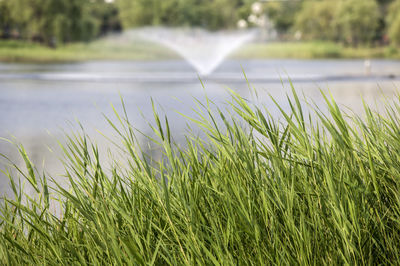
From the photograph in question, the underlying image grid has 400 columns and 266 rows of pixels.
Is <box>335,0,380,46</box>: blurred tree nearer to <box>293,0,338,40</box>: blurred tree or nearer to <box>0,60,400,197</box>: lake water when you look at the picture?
<box>293,0,338,40</box>: blurred tree

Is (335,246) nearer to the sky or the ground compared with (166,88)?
nearer to the sky

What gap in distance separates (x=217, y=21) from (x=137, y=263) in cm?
8417

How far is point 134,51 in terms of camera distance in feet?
262

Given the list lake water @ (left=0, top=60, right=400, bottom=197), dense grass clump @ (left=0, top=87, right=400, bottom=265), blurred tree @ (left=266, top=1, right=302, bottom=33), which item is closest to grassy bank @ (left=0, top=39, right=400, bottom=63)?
blurred tree @ (left=266, top=1, right=302, bottom=33)

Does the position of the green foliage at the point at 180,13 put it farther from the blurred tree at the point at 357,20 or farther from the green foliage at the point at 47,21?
the blurred tree at the point at 357,20

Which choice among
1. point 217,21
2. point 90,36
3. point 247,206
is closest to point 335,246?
point 247,206

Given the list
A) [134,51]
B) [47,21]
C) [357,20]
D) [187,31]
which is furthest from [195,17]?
[357,20]

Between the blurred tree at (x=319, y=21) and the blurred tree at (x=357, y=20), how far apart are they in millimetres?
1329

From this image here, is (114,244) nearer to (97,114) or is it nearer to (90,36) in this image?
(97,114)

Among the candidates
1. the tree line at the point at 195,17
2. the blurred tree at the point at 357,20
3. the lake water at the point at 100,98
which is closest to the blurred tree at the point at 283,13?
the tree line at the point at 195,17

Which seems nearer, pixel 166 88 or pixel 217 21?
pixel 166 88

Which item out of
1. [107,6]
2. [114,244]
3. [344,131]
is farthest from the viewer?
[107,6]

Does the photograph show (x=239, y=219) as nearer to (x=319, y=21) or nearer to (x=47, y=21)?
(x=47, y=21)

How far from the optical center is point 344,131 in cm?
321
